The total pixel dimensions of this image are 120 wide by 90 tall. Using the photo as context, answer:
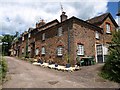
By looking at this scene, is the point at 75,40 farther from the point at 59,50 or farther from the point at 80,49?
the point at 59,50

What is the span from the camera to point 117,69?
383 inches

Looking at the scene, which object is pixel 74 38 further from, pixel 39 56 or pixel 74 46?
pixel 39 56

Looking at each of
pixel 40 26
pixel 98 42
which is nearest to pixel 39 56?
pixel 40 26

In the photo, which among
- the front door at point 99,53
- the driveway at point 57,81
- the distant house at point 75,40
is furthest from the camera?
the front door at point 99,53

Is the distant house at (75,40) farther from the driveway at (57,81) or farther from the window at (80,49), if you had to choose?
the driveway at (57,81)

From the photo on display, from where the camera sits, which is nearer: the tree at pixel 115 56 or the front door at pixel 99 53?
the tree at pixel 115 56

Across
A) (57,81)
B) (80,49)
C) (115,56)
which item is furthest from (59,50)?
(115,56)

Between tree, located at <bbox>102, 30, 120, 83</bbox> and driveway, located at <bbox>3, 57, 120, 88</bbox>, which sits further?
driveway, located at <bbox>3, 57, 120, 88</bbox>

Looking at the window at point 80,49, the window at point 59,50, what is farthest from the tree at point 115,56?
the window at point 59,50

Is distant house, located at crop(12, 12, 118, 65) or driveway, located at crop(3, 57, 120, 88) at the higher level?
distant house, located at crop(12, 12, 118, 65)

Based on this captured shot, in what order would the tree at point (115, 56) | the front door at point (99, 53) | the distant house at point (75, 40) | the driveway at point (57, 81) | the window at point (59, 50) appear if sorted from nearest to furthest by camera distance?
the tree at point (115, 56)
the driveway at point (57, 81)
the distant house at point (75, 40)
the front door at point (99, 53)
the window at point (59, 50)

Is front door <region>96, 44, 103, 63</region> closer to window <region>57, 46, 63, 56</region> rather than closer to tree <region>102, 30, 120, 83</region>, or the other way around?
window <region>57, 46, 63, 56</region>

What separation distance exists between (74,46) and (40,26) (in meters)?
15.8

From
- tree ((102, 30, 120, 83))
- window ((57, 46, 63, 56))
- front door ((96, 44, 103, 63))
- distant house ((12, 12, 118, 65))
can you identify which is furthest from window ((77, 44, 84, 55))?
tree ((102, 30, 120, 83))
